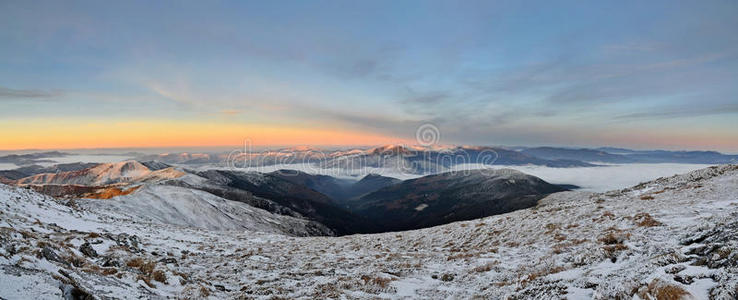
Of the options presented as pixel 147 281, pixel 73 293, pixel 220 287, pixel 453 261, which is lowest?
pixel 453 261

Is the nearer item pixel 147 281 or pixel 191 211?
pixel 147 281

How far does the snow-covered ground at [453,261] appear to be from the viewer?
7460mm

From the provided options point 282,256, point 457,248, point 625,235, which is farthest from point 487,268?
point 282,256

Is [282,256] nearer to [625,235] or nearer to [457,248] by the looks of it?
[457,248]

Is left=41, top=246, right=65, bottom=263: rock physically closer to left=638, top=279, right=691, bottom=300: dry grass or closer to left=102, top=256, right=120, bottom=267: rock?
left=102, top=256, right=120, bottom=267: rock

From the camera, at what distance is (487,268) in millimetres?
13891

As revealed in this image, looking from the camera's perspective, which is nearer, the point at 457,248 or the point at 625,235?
the point at 625,235

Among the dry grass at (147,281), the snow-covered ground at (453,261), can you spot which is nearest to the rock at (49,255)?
the snow-covered ground at (453,261)

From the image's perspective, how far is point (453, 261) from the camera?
16797 millimetres

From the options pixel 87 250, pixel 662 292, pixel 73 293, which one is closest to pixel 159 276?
pixel 87 250

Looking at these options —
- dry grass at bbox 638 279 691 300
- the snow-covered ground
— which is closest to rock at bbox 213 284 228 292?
the snow-covered ground

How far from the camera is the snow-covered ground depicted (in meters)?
7.46

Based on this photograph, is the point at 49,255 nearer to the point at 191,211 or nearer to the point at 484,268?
the point at 484,268

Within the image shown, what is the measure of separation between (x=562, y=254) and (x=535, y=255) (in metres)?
1.86
